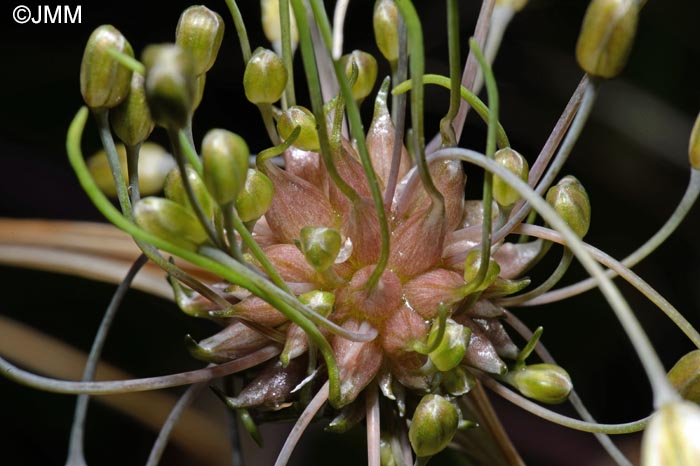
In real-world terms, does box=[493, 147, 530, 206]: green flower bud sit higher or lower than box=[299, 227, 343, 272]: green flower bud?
higher

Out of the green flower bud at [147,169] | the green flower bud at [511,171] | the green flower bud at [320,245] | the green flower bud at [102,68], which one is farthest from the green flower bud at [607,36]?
the green flower bud at [147,169]

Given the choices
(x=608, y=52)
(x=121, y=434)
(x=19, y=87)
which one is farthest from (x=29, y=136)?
(x=608, y=52)

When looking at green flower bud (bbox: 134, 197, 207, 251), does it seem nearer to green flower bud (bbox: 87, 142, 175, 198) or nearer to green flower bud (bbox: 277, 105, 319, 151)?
green flower bud (bbox: 277, 105, 319, 151)

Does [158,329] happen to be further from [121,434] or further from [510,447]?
[510,447]

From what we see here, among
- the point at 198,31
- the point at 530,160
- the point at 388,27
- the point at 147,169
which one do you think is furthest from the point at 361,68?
the point at 530,160

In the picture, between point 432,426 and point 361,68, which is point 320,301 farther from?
point 361,68

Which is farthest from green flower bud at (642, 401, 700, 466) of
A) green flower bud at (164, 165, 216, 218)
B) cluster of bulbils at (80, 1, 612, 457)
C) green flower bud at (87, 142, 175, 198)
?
green flower bud at (87, 142, 175, 198)
